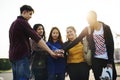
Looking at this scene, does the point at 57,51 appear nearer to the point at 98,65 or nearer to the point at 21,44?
the point at 98,65

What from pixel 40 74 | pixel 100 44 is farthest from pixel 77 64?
pixel 100 44

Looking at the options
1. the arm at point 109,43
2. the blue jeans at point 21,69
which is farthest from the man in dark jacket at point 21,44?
the arm at point 109,43

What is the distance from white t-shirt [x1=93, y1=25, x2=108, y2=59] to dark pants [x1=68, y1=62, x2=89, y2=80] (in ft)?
3.65

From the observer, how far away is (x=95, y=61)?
568 centimetres

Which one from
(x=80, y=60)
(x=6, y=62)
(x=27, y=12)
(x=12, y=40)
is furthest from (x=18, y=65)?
(x=6, y=62)

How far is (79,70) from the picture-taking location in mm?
6746

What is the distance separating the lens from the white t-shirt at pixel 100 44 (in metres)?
5.54

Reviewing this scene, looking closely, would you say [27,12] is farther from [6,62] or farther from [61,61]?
[6,62]

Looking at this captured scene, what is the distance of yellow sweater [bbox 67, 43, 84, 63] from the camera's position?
6699 mm

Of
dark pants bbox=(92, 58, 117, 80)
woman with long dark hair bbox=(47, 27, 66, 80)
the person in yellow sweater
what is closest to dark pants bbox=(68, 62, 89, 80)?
the person in yellow sweater

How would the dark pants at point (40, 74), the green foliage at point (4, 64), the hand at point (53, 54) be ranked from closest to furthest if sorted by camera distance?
the hand at point (53, 54), the dark pants at point (40, 74), the green foliage at point (4, 64)

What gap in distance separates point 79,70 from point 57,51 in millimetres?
716

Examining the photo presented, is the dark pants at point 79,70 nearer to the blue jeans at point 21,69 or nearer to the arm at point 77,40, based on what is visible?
the arm at point 77,40

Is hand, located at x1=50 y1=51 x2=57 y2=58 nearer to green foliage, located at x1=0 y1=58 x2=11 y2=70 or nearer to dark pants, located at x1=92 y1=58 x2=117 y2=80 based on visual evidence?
dark pants, located at x1=92 y1=58 x2=117 y2=80
